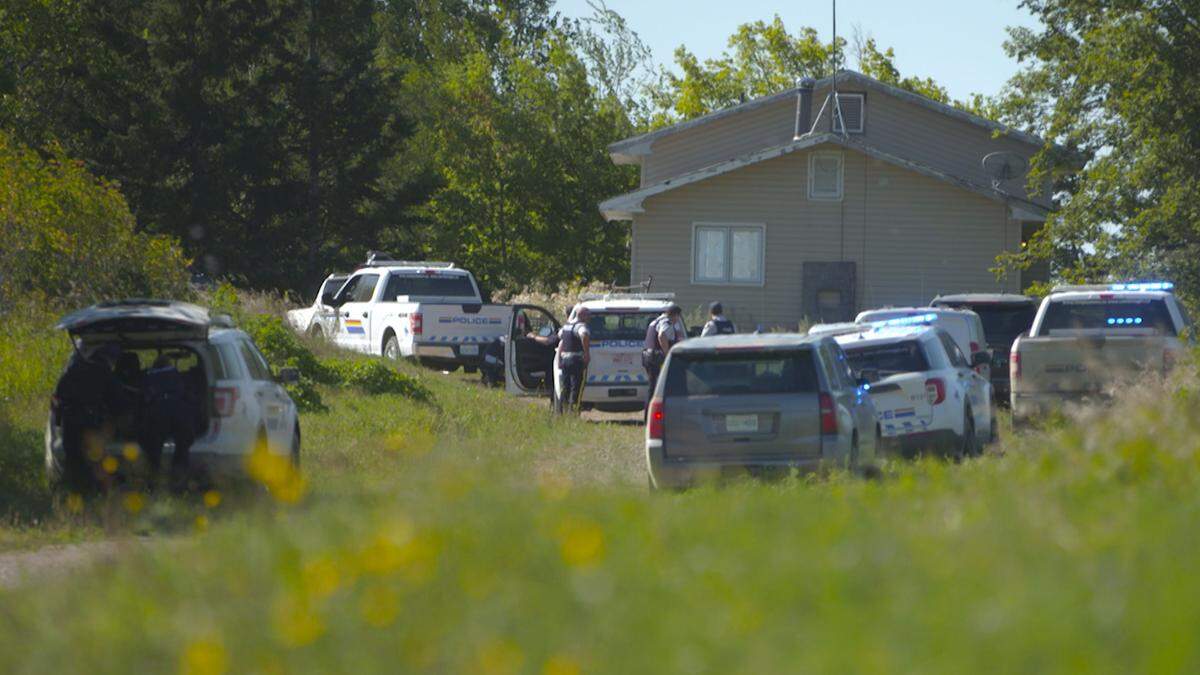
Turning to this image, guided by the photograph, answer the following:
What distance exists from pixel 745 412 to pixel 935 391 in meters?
4.81

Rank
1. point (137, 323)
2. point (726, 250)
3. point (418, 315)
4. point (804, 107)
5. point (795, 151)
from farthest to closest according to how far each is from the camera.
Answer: point (804, 107) → point (726, 250) → point (795, 151) → point (418, 315) → point (137, 323)

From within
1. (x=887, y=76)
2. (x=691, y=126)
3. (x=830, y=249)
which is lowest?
(x=830, y=249)

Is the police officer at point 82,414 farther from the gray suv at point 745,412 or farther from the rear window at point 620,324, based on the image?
the rear window at point 620,324

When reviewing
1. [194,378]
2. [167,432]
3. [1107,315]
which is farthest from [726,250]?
[167,432]

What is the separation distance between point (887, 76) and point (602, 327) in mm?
44056

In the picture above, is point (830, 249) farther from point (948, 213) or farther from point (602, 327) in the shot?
point (602, 327)

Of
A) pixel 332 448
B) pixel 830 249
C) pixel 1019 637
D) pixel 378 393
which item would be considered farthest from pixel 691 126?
pixel 1019 637

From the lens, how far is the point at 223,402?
44.7ft

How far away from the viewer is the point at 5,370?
1914 cm

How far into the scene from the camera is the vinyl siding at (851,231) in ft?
121

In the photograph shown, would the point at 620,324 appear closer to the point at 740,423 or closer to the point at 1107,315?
the point at 1107,315

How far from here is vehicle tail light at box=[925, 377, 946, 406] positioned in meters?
18.1

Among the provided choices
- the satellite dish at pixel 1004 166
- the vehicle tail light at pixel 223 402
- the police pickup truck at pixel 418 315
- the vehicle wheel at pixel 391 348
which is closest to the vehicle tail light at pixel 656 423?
the vehicle tail light at pixel 223 402

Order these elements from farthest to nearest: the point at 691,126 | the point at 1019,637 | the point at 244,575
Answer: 1. the point at 691,126
2. the point at 244,575
3. the point at 1019,637
